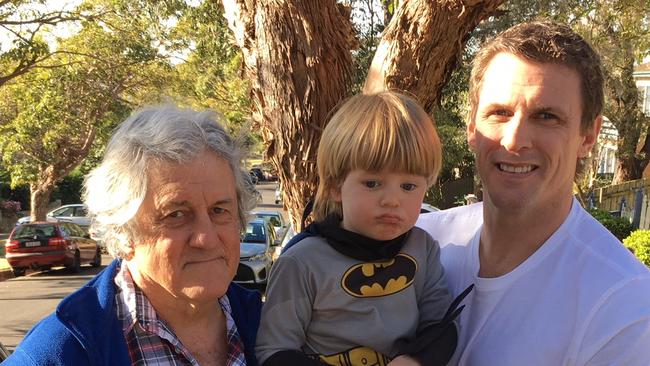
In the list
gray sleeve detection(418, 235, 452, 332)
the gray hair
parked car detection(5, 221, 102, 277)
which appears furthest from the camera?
parked car detection(5, 221, 102, 277)

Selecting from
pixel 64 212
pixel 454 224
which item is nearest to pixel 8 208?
pixel 64 212

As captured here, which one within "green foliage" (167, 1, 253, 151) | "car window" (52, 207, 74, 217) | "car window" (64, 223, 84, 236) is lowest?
"car window" (52, 207, 74, 217)

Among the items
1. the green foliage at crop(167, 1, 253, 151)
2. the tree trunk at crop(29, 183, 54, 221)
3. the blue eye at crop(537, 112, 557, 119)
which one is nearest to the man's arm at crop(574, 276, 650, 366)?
the blue eye at crop(537, 112, 557, 119)

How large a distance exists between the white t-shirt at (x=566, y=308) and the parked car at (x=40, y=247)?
17.2 metres

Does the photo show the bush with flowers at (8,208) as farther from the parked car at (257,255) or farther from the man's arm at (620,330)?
the man's arm at (620,330)

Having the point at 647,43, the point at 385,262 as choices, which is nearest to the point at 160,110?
the point at 385,262

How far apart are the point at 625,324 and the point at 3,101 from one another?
963 inches

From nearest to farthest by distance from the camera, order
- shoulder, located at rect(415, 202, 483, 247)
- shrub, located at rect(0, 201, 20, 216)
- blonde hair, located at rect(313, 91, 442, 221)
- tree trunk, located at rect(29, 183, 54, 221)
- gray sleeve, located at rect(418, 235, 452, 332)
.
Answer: blonde hair, located at rect(313, 91, 442, 221) → gray sleeve, located at rect(418, 235, 452, 332) → shoulder, located at rect(415, 202, 483, 247) → tree trunk, located at rect(29, 183, 54, 221) → shrub, located at rect(0, 201, 20, 216)

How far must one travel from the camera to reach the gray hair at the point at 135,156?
181 cm

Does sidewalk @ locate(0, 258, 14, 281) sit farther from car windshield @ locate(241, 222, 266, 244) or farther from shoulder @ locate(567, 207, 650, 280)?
shoulder @ locate(567, 207, 650, 280)

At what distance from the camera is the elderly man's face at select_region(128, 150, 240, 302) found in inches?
71.2

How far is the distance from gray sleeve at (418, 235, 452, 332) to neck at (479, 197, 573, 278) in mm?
160

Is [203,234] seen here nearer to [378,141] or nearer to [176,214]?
[176,214]

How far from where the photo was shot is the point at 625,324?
5.96 ft
